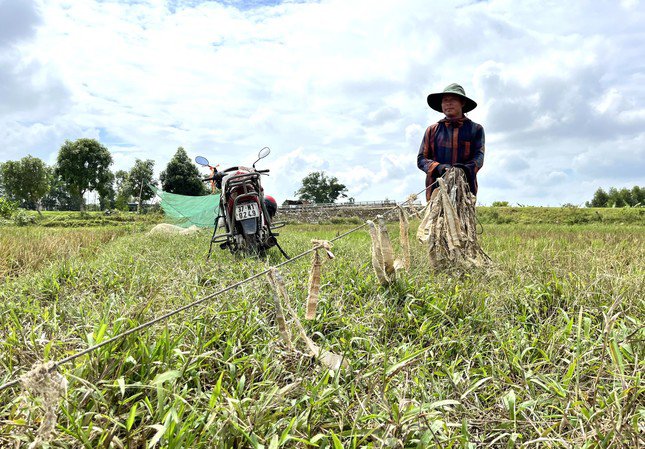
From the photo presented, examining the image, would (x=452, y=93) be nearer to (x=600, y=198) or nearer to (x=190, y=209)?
(x=190, y=209)

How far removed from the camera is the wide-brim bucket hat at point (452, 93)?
4.62 m

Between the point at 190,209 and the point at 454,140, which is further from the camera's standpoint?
the point at 190,209

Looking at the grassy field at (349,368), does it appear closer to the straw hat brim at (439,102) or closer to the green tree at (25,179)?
the straw hat brim at (439,102)

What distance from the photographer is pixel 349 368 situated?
7.00 ft

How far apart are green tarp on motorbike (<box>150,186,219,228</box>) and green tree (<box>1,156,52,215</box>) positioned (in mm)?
45247

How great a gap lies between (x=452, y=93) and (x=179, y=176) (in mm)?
50073

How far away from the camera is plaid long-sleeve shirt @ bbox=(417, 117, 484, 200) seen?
187 inches

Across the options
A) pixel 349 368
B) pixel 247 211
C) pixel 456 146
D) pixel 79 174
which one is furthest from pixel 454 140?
pixel 79 174

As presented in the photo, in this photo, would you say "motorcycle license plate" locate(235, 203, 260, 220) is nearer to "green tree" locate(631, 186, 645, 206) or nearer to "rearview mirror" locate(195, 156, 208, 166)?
"rearview mirror" locate(195, 156, 208, 166)

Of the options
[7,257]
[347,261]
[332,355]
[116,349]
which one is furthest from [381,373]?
[7,257]

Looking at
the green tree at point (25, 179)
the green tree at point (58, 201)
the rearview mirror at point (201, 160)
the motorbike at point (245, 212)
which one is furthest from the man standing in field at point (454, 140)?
the green tree at point (58, 201)

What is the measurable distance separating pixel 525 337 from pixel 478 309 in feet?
1.35

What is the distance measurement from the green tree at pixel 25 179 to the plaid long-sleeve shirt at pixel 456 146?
187ft

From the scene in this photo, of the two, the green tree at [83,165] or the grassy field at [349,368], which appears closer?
the grassy field at [349,368]
